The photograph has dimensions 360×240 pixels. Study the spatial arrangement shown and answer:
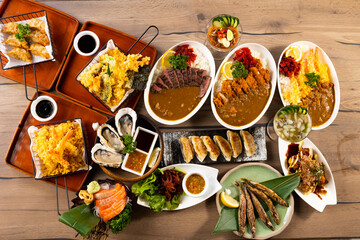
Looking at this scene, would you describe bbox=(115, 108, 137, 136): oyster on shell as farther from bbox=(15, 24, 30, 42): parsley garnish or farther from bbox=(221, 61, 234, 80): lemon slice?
bbox=(15, 24, 30, 42): parsley garnish

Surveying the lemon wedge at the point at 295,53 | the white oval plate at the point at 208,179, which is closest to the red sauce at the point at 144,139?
the white oval plate at the point at 208,179

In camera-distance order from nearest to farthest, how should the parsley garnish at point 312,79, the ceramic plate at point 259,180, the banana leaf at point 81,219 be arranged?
the banana leaf at point 81,219 → the ceramic plate at point 259,180 → the parsley garnish at point 312,79

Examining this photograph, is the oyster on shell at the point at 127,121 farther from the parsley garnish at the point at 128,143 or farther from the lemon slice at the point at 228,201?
the lemon slice at the point at 228,201

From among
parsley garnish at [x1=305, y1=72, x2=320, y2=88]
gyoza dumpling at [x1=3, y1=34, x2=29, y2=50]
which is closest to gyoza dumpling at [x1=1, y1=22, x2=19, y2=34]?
gyoza dumpling at [x1=3, y1=34, x2=29, y2=50]

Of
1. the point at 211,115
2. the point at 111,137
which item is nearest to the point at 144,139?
the point at 111,137

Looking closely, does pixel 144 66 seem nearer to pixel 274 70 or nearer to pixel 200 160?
pixel 200 160
